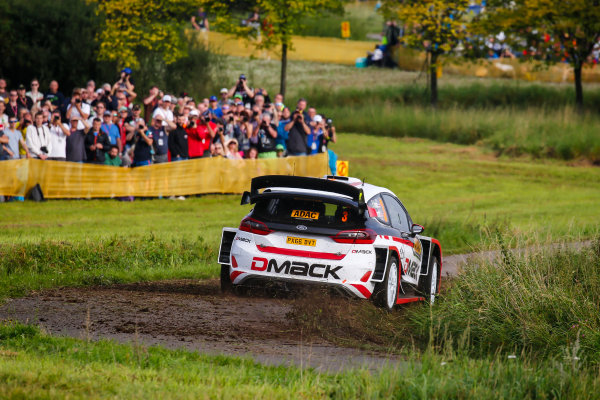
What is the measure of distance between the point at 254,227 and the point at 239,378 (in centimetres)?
460

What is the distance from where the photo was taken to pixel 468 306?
11789 mm

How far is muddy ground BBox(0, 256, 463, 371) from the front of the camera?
9805 millimetres

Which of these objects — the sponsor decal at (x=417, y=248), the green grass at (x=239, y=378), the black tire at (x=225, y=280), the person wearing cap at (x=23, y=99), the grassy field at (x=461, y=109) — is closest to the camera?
the green grass at (x=239, y=378)

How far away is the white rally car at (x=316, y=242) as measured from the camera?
1218cm

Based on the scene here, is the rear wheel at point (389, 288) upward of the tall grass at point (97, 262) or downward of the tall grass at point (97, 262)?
upward

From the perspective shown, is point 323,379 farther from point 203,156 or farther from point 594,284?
point 203,156

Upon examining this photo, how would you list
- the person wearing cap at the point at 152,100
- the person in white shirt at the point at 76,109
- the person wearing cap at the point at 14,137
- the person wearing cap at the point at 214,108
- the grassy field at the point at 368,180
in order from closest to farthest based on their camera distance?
the grassy field at the point at 368,180, the person wearing cap at the point at 14,137, the person in white shirt at the point at 76,109, the person wearing cap at the point at 152,100, the person wearing cap at the point at 214,108

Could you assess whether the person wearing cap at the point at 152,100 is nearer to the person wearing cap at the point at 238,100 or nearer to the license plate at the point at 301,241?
the person wearing cap at the point at 238,100

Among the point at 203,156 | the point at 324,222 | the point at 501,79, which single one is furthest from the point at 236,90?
the point at 501,79

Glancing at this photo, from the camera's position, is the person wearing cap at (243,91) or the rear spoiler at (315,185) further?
the person wearing cap at (243,91)

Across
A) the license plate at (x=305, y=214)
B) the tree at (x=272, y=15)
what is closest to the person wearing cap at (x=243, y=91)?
the tree at (x=272, y=15)

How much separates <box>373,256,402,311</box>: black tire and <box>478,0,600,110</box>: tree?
1210 inches

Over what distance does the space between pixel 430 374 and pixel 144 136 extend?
1674cm

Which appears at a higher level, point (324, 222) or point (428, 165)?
point (324, 222)
